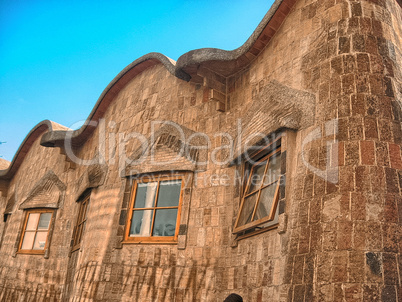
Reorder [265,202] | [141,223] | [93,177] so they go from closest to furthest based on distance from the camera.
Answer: [265,202] → [141,223] → [93,177]

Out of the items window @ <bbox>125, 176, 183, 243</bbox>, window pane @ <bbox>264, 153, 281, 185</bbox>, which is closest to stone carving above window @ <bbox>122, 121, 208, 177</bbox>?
window @ <bbox>125, 176, 183, 243</bbox>

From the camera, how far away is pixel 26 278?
10.3 meters

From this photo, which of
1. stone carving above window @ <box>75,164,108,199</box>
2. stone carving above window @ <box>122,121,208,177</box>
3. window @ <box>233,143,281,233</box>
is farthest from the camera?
stone carving above window @ <box>75,164,108,199</box>

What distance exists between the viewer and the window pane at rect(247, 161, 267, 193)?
6090 millimetres

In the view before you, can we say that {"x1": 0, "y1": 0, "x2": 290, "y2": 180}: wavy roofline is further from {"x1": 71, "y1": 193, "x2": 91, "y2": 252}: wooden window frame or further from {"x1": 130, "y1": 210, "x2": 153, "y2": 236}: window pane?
{"x1": 130, "y1": 210, "x2": 153, "y2": 236}: window pane

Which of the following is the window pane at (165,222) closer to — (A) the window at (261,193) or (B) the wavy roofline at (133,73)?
(A) the window at (261,193)

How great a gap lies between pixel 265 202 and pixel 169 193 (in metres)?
2.12

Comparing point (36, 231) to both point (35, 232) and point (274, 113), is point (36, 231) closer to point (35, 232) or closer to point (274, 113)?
point (35, 232)

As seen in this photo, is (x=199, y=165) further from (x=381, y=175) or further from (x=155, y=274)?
(x=381, y=175)

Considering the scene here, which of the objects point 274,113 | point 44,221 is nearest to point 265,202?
point 274,113

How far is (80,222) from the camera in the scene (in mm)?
9625

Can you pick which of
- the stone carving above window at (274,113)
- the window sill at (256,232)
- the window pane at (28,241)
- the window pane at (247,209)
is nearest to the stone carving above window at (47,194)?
the window pane at (28,241)

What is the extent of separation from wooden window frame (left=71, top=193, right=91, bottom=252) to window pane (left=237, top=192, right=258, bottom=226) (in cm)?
419

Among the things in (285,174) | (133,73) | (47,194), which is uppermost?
(133,73)
